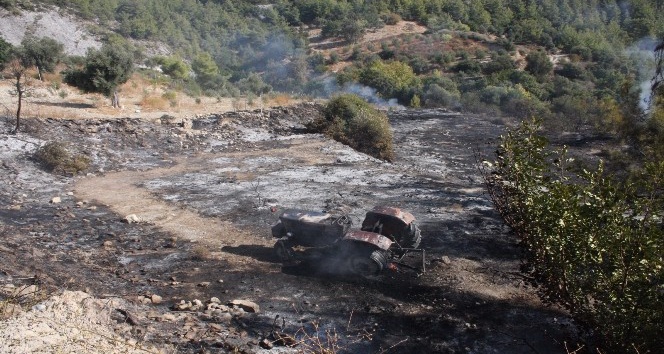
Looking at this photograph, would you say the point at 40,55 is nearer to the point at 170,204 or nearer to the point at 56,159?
the point at 56,159

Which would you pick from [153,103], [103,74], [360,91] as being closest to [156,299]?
[103,74]

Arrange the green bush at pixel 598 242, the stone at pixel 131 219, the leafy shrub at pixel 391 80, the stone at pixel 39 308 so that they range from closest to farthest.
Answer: the green bush at pixel 598 242, the stone at pixel 39 308, the stone at pixel 131 219, the leafy shrub at pixel 391 80

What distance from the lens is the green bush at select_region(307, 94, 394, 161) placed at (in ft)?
73.5

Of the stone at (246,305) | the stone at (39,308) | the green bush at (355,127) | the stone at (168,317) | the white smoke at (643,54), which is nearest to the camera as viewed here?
the stone at (39,308)

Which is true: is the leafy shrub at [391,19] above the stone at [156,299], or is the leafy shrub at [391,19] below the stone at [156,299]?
above

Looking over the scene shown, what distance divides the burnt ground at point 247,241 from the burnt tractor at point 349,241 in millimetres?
285

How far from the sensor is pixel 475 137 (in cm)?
2891

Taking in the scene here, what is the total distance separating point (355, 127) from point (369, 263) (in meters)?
14.5

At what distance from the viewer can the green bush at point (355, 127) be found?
2239 cm

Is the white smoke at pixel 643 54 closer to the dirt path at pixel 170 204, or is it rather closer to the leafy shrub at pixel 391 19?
the leafy shrub at pixel 391 19

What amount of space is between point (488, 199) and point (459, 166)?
6606 millimetres

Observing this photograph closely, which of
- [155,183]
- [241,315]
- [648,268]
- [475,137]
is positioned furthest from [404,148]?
[648,268]

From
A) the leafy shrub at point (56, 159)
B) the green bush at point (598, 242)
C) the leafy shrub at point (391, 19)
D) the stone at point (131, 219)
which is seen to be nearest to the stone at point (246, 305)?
the green bush at point (598, 242)

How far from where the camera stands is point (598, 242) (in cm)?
495
